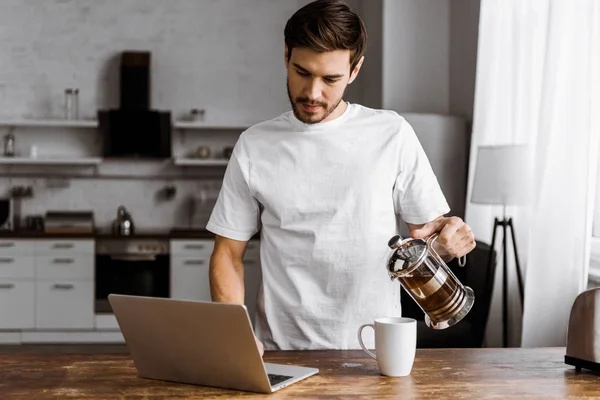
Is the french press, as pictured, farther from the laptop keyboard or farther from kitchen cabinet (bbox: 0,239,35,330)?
kitchen cabinet (bbox: 0,239,35,330)

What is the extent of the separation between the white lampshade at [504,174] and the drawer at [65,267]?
10.2 ft

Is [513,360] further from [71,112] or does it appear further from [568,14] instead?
[71,112]

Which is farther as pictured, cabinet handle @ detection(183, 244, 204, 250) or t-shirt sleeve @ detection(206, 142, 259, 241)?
cabinet handle @ detection(183, 244, 204, 250)

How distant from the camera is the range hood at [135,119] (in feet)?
20.5

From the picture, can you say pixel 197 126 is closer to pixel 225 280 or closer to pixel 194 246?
pixel 194 246

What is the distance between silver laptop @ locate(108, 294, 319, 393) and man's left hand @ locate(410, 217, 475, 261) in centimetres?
40

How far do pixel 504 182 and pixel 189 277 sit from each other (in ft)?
9.26

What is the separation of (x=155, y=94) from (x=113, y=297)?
516 centimetres

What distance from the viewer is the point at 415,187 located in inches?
84.8

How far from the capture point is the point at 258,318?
2234 millimetres

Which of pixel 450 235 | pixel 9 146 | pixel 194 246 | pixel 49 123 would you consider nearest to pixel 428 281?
pixel 450 235

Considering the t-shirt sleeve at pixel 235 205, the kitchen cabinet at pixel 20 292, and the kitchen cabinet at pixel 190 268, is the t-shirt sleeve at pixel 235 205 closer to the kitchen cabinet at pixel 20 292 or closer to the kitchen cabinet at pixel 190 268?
the kitchen cabinet at pixel 190 268

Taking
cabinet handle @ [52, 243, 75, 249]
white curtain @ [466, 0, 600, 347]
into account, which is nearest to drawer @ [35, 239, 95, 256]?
cabinet handle @ [52, 243, 75, 249]

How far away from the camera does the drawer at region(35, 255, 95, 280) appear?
5883 mm
